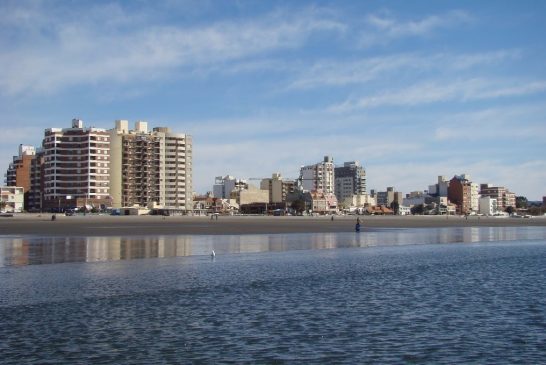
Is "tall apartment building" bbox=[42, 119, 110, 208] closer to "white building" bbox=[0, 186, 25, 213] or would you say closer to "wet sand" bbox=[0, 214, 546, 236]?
"white building" bbox=[0, 186, 25, 213]

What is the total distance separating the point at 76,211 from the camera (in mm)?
154625

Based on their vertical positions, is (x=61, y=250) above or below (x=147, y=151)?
below

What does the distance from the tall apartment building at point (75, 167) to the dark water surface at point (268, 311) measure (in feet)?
437

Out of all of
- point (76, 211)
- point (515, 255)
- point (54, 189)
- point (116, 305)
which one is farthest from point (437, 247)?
point (54, 189)

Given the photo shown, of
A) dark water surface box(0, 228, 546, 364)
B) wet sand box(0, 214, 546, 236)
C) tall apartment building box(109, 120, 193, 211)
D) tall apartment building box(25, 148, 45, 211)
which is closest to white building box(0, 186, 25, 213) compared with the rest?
tall apartment building box(25, 148, 45, 211)

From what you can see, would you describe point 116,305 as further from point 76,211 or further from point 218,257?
point 76,211

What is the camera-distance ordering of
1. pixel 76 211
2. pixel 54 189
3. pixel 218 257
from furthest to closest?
pixel 54 189 < pixel 76 211 < pixel 218 257

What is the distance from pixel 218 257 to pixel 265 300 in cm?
1657

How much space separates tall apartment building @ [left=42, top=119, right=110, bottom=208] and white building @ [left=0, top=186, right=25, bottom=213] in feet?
46.4

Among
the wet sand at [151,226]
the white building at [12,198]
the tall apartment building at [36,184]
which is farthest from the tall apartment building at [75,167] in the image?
the wet sand at [151,226]

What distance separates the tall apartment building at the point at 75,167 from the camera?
166 m

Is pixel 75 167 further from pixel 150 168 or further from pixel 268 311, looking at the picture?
pixel 268 311

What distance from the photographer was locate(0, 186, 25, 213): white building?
177 metres

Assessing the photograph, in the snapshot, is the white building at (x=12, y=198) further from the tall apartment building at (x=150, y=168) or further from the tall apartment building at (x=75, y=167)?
the tall apartment building at (x=150, y=168)
